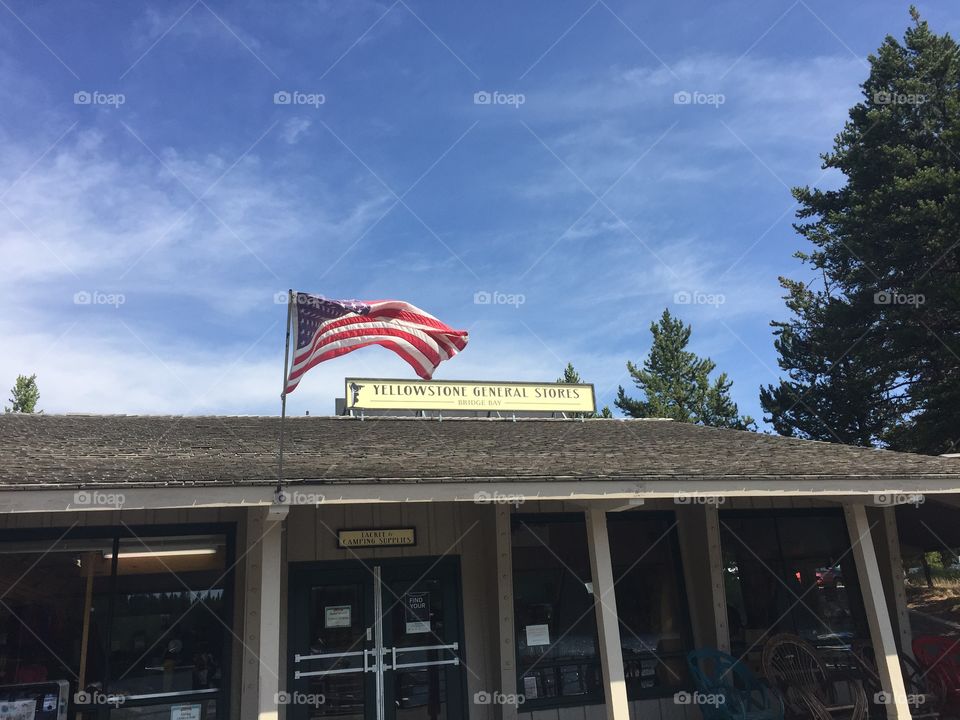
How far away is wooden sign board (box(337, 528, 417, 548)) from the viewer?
27.0ft

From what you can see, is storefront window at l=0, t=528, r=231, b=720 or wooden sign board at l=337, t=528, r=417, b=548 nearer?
storefront window at l=0, t=528, r=231, b=720

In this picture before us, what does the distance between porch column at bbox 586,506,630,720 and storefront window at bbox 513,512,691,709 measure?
1764 millimetres

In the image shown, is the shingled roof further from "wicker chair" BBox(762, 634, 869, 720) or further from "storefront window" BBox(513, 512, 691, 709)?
"wicker chair" BBox(762, 634, 869, 720)

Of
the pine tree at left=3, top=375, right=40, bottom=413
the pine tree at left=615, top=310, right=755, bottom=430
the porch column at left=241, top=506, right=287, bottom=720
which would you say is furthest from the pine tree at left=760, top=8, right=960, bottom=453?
the pine tree at left=3, top=375, right=40, bottom=413

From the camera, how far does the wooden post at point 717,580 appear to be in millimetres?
8844

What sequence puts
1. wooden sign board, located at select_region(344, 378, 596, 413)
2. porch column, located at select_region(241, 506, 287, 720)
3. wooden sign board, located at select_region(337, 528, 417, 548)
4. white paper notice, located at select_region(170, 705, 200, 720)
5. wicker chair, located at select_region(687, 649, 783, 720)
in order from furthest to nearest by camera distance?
wooden sign board, located at select_region(344, 378, 596, 413), wooden sign board, located at select_region(337, 528, 417, 548), wicker chair, located at select_region(687, 649, 783, 720), white paper notice, located at select_region(170, 705, 200, 720), porch column, located at select_region(241, 506, 287, 720)

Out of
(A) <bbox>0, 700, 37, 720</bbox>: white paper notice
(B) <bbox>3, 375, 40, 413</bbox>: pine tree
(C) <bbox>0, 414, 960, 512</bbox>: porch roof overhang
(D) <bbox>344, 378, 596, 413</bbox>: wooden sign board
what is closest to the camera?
(C) <bbox>0, 414, 960, 512</bbox>: porch roof overhang

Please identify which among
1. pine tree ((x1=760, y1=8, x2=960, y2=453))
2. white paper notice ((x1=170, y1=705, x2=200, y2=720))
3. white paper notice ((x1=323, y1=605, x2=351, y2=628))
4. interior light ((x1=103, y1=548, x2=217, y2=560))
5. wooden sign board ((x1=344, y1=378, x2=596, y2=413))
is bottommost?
white paper notice ((x1=170, y1=705, x2=200, y2=720))

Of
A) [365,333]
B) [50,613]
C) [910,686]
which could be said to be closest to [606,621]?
[365,333]

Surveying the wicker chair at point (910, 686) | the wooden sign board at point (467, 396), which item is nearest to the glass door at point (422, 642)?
the wooden sign board at point (467, 396)

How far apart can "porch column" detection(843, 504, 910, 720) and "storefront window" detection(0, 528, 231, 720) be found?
6.81 meters

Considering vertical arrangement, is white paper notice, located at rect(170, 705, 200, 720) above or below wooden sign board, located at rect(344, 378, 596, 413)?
below

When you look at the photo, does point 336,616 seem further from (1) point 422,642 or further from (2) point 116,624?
(2) point 116,624

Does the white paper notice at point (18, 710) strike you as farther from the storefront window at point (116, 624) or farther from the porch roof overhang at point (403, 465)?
the porch roof overhang at point (403, 465)
